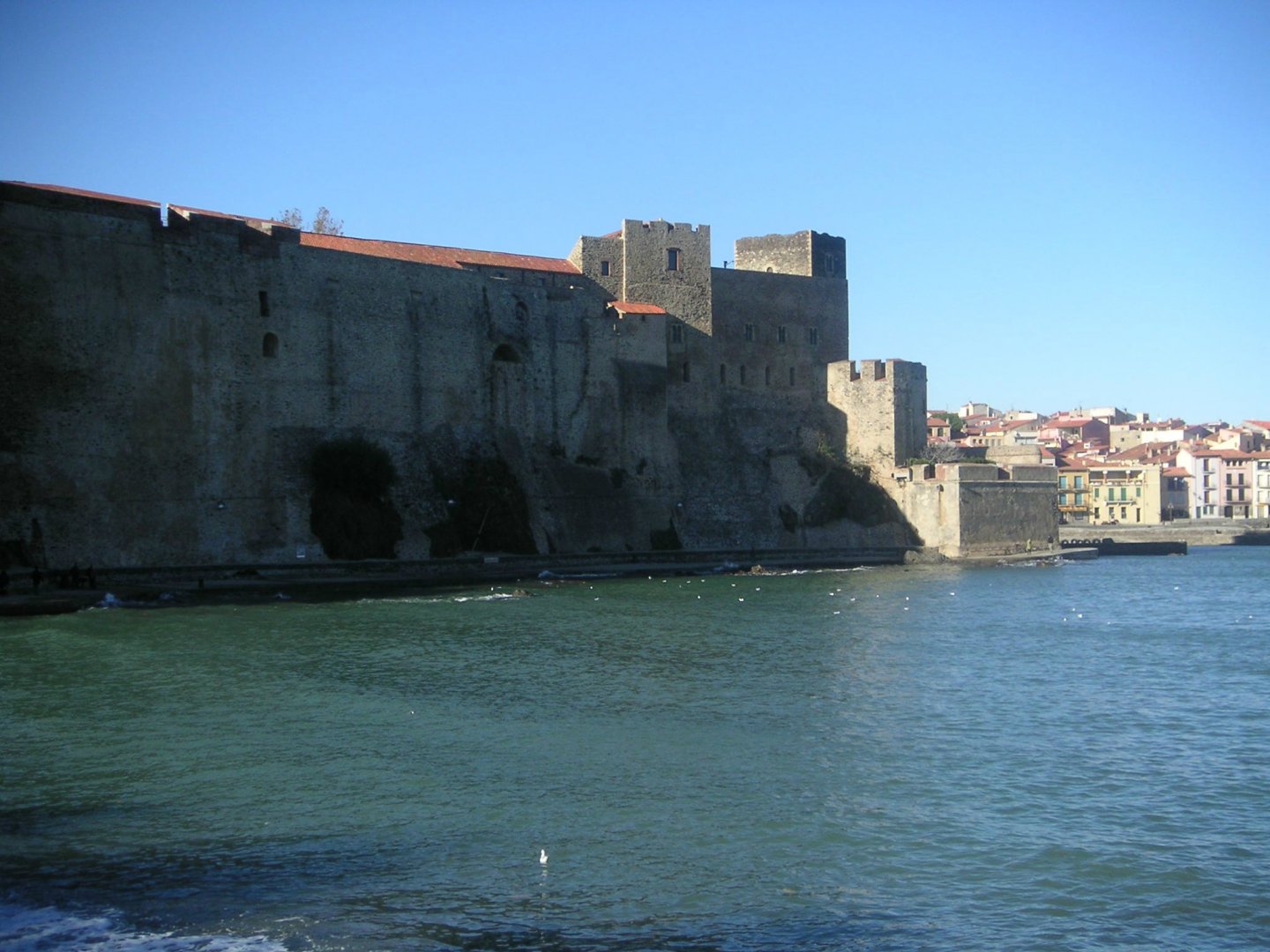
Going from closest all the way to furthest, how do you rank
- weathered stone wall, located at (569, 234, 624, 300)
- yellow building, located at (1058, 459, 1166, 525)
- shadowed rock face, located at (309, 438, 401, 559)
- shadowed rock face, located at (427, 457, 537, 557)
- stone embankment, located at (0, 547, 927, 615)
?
stone embankment, located at (0, 547, 927, 615), shadowed rock face, located at (309, 438, 401, 559), shadowed rock face, located at (427, 457, 537, 557), weathered stone wall, located at (569, 234, 624, 300), yellow building, located at (1058, 459, 1166, 525)

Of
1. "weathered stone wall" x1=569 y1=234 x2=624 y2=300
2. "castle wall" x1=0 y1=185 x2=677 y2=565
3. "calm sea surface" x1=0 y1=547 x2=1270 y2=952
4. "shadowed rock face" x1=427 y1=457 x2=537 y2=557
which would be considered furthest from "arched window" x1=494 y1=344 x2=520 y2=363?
"calm sea surface" x1=0 y1=547 x2=1270 y2=952

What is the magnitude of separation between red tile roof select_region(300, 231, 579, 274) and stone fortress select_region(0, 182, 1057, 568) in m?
0.12

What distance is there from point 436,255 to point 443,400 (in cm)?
408

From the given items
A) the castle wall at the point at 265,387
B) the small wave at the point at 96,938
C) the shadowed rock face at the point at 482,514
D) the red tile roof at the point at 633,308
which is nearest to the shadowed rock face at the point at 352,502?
the castle wall at the point at 265,387

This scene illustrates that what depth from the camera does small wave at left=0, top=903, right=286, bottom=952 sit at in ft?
22.0

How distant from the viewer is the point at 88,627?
721 inches

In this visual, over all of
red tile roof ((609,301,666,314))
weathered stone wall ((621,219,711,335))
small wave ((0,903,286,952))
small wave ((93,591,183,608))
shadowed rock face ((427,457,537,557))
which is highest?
weathered stone wall ((621,219,711,335))

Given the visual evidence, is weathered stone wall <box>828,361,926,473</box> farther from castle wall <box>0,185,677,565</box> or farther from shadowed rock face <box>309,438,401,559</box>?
shadowed rock face <box>309,438,401,559</box>

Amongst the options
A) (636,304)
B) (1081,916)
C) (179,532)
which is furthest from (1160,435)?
(1081,916)

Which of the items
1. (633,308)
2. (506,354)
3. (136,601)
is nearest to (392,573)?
(136,601)

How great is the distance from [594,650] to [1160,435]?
→ 6321cm

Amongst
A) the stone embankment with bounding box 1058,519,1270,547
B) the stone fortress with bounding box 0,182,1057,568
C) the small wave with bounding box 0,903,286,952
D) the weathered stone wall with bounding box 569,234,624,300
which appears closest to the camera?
the small wave with bounding box 0,903,286,952

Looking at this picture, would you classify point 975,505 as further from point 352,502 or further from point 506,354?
point 352,502

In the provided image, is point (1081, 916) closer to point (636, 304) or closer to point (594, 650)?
point (594, 650)
